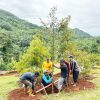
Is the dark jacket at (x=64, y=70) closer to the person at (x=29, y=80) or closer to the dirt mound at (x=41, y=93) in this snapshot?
the dirt mound at (x=41, y=93)

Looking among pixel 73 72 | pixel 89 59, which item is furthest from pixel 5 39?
pixel 73 72

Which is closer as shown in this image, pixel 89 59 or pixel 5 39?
pixel 89 59

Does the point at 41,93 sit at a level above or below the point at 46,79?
below

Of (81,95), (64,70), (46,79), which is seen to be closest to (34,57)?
(46,79)

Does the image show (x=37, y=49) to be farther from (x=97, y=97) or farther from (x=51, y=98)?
(x=97, y=97)

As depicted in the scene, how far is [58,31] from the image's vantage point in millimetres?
23078

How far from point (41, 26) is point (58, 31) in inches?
65.3

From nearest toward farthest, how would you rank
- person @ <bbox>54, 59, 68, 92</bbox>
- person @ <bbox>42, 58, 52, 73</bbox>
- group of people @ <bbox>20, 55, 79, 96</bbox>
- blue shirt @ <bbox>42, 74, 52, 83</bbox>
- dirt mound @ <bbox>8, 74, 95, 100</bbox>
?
dirt mound @ <bbox>8, 74, 95, 100</bbox>
group of people @ <bbox>20, 55, 79, 96</bbox>
person @ <bbox>54, 59, 68, 92</bbox>
blue shirt @ <bbox>42, 74, 52, 83</bbox>
person @ <bbox>42, 58, 52, 73</bbox>

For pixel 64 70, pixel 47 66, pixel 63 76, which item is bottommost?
pixel 63 76

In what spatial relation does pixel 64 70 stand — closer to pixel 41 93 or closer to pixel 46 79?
pixel 46 79

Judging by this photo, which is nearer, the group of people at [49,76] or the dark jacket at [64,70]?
the group of people at [49,76]

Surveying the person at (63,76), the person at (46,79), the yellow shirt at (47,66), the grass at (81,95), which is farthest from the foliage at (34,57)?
the grass at (81,95)

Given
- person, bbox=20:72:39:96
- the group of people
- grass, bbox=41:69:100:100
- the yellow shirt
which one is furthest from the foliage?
grass, bbox=41:69:100:100

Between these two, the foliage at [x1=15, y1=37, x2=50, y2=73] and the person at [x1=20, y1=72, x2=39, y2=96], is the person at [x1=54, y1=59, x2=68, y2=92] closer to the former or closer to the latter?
the person at [x1=20, y1=72, x2=39, y2=96]
